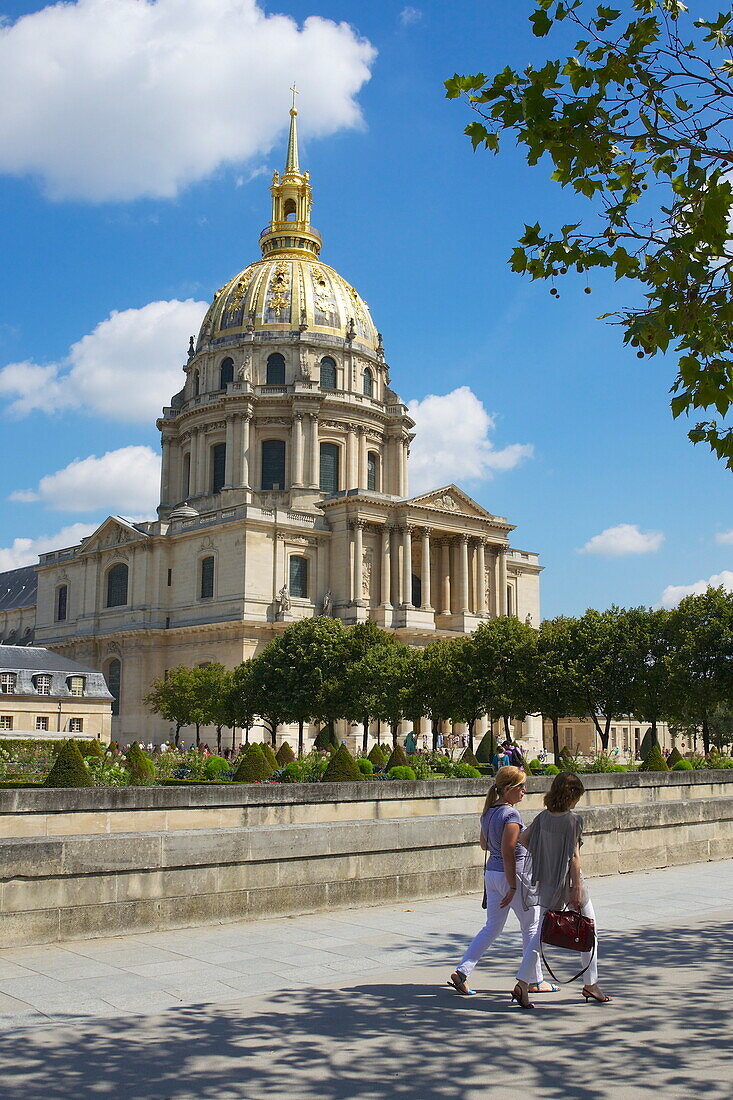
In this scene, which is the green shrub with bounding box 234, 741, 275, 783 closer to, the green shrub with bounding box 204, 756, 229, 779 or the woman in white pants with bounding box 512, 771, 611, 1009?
the green shrub with bounding box 204, 756, 229, 779

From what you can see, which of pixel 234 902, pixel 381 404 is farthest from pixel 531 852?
pixel 381 404

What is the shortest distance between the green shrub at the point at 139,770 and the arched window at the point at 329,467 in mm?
50490

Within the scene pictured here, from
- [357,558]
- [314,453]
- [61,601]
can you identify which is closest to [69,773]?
[357,558]

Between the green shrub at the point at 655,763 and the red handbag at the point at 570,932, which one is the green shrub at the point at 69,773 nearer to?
the green shrub at the point at 655,763

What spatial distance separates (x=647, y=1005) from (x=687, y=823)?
999 centimetres

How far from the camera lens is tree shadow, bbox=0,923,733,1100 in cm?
580

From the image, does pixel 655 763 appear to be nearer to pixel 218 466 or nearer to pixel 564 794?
pixel 564 794

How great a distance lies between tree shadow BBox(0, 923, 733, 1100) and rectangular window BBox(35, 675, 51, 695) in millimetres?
48304

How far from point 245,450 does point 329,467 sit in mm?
6433

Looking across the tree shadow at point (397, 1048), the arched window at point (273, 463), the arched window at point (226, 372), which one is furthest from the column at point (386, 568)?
the tree shadow at point (397, 1048)

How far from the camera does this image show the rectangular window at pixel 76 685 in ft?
182

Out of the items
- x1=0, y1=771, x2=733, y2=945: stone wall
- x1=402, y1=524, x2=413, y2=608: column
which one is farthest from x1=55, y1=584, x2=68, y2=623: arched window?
x1=0, y1=771, x2=733, y2=945: stone wall

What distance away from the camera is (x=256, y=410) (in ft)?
268

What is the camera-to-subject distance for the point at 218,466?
3258 inches
